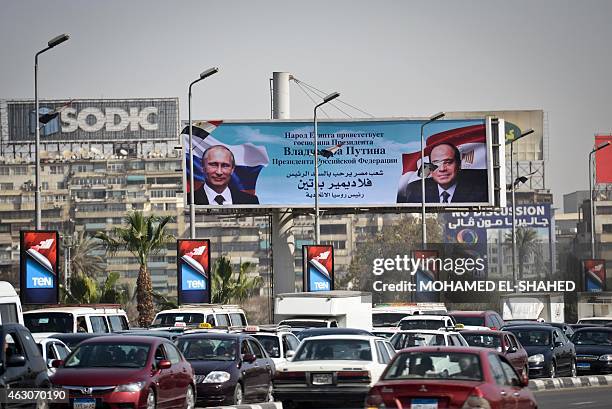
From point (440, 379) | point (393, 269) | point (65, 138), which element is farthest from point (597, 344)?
point (65, 138)

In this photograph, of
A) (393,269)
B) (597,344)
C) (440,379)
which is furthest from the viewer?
(393,269)

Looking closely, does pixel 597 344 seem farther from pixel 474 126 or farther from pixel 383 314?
pixel 474 126

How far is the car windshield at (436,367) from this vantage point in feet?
59.1

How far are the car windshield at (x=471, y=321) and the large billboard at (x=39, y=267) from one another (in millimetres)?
10691

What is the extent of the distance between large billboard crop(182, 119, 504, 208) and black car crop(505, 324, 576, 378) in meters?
33.4

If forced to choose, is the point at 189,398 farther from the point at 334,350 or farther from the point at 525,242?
the point at 525,242

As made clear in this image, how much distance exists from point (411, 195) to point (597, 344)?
31.5 metres

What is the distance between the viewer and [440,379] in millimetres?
17781

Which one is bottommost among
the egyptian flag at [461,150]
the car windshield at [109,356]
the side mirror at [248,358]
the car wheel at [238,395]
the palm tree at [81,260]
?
the car wheel at [238,395]

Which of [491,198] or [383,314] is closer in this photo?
[383,314]

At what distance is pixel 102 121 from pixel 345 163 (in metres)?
99.8

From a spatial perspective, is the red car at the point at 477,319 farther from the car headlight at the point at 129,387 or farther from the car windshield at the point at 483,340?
the car headlight at the point at 129,387

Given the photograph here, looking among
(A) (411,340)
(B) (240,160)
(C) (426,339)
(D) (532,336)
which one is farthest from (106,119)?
(C) (426,339)

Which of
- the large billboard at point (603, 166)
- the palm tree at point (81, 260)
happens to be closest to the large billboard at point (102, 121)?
the palm tree at point (81, 260)
